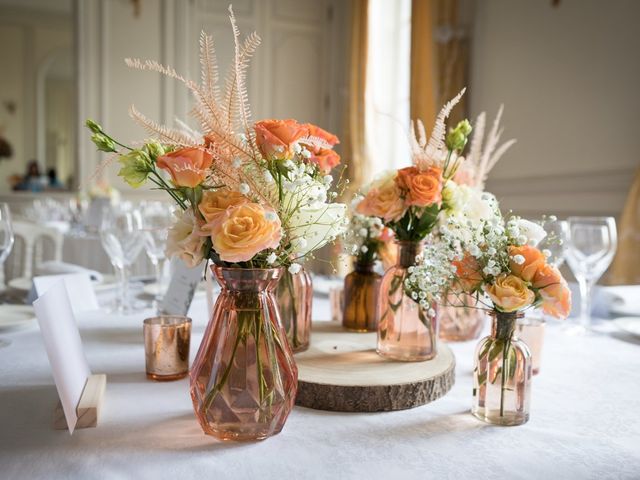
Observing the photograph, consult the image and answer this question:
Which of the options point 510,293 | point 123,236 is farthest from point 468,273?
point 123,236

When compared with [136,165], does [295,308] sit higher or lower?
lower

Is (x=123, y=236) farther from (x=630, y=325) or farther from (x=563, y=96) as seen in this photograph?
(x=563, y=96)

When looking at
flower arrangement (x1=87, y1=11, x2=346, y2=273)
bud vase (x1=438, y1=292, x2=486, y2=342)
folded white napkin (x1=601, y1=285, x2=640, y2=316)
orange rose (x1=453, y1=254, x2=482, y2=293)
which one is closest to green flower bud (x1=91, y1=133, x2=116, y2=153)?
flower arrangement (x1=87, y1=11, x2=346, y2=273)

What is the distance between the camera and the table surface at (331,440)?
0.57 metres

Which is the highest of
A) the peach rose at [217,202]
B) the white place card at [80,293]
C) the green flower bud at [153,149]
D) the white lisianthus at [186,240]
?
the green flower bud at [153,149]

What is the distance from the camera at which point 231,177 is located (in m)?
0.61

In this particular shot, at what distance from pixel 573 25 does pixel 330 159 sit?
257cm

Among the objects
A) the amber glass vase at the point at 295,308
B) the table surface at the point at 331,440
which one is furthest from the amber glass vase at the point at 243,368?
the amber glass vase at the point at 295,308

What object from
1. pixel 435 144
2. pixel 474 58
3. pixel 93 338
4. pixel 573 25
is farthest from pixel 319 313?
pixel 474 58

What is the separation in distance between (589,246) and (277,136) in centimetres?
93

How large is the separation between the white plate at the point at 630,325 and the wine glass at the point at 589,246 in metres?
0.07

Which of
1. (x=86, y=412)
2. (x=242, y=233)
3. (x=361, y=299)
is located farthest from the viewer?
(x=361, y=299)

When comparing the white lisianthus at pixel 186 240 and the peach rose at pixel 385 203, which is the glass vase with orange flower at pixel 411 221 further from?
the white lisianthus at pixel 186 240

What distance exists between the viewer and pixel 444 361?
2.79ft
